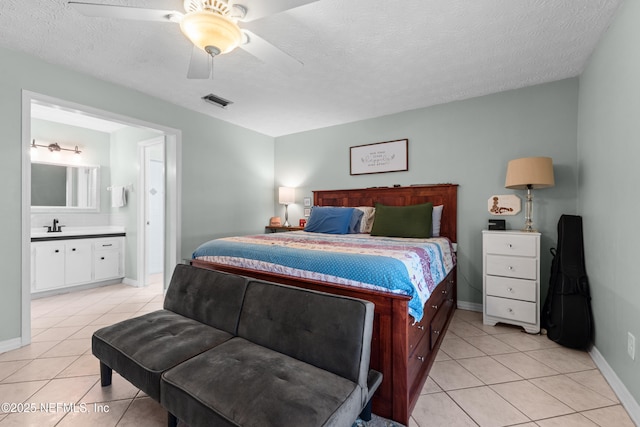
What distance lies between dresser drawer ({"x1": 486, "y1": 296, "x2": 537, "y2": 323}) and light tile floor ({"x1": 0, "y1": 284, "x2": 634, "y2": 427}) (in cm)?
14

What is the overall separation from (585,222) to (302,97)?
300 centimetres

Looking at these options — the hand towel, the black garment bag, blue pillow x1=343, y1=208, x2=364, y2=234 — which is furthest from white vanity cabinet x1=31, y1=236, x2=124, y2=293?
the black garment bag

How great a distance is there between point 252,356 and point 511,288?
8.20 ft

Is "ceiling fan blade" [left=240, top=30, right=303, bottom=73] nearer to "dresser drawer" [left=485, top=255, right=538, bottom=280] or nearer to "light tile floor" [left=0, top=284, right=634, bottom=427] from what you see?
"light tile floor" [left=0, top=284, right=634, bottom=427]

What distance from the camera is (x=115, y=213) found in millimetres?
4598

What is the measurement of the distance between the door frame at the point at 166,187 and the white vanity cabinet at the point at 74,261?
1.25m

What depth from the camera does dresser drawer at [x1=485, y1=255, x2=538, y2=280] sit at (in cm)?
259

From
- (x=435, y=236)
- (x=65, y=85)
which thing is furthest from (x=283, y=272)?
(x=65, y=85)

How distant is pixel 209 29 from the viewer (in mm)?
1503

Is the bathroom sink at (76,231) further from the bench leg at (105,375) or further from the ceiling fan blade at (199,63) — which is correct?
the ceiling fan blade at (199,63)

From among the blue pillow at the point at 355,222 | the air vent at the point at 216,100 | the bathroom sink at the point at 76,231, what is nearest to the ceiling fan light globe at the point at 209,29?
the air vent at the point at 216,100

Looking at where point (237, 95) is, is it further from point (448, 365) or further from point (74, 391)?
point (448, 365)

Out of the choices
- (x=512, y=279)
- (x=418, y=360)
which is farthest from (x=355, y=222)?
(x=418, y=360)

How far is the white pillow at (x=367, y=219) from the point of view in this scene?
144 inches
